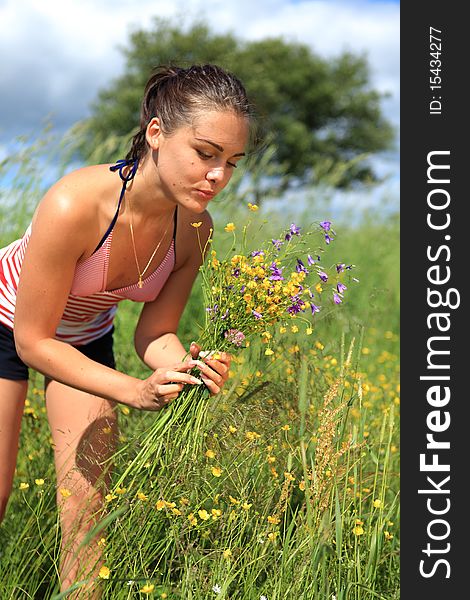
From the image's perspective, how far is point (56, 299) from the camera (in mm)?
1980

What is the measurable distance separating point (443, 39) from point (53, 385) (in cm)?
163

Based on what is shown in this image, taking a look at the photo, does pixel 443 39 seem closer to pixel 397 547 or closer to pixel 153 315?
pixel 153 315

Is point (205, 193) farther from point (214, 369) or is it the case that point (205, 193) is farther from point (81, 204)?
point (214, 369)

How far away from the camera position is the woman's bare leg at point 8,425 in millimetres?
2168

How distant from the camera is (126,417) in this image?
2762mm

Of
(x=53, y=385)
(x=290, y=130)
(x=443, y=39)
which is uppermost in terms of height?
(x=290, y=130)

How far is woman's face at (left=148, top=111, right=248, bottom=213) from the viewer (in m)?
1.87

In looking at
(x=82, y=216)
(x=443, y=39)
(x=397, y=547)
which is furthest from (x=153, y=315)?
(x=443, y=39)

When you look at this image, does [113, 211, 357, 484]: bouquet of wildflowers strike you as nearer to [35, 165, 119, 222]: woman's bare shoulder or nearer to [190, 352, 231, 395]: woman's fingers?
[190, 352, 231, 395]: woman's fingers

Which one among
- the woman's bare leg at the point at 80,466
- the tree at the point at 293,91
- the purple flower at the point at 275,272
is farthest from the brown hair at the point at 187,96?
the tree at the point at 293,91

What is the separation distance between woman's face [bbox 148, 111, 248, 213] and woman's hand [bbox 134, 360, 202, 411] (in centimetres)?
41

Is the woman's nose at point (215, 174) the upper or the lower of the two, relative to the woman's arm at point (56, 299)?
upper

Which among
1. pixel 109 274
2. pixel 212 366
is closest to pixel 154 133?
pixel 109 274

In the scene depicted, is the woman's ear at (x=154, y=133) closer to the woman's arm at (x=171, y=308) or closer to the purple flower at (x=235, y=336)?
the woman's arm at (x=171, y=308)
